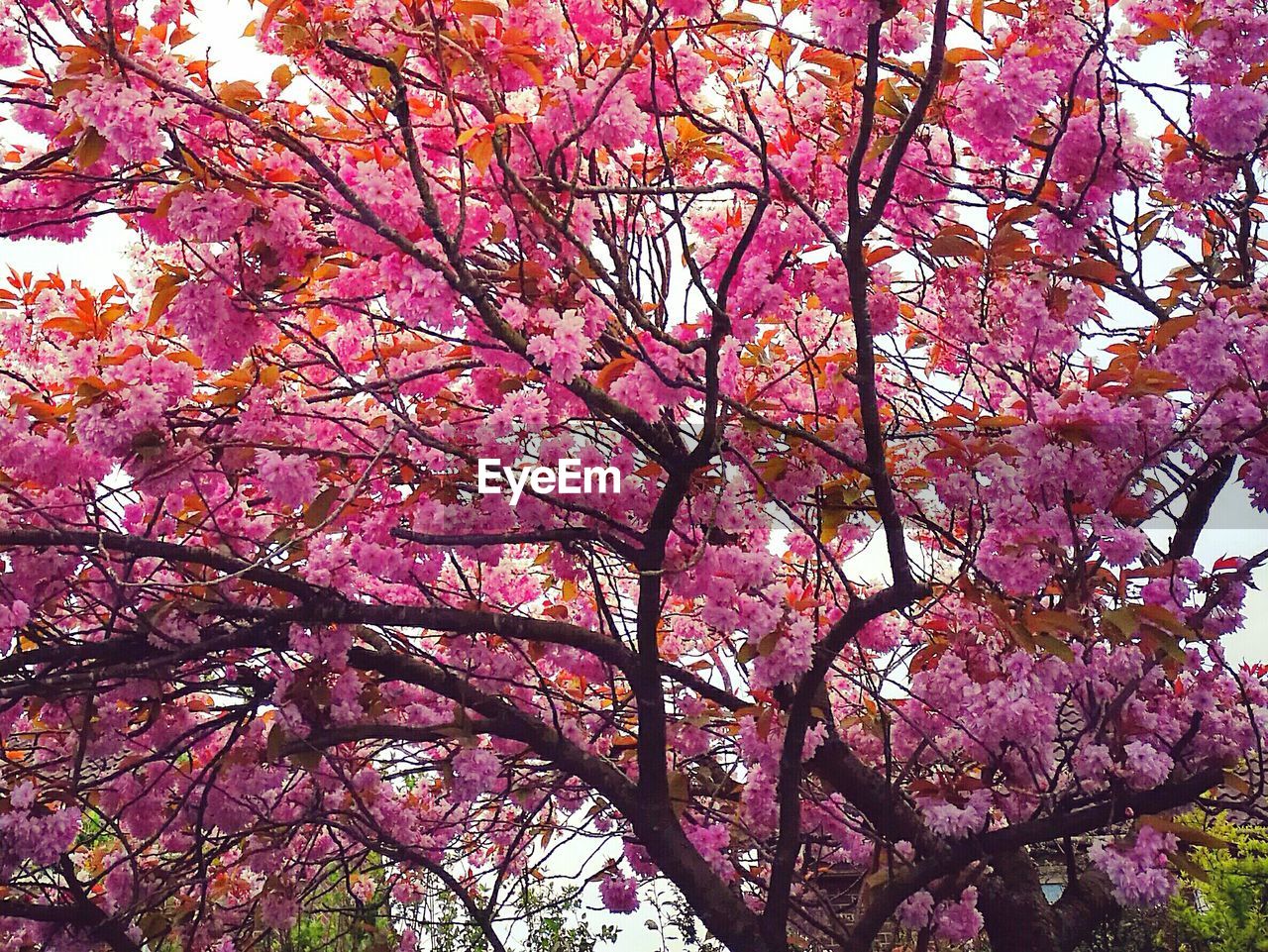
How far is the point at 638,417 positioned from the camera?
8.18 feet

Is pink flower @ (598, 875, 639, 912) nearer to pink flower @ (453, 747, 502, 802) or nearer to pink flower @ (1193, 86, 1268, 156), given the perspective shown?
pink flower @ (453, 747, 502, 802)

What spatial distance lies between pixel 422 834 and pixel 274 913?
0.50 meters

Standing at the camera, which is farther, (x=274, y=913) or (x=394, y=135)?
(x=274, y=913)

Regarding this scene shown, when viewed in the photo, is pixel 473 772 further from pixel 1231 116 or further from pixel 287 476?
pixel 1231 116

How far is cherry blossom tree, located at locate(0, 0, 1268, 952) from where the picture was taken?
2.27 m

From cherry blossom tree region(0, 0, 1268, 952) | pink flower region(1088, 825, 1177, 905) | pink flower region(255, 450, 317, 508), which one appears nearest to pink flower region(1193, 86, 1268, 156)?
cherry blossom tree region(0, 0, 1268, 952)

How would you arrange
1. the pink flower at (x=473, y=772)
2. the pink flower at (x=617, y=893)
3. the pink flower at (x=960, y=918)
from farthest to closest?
the pink flower at (x=617, y=893) < the pink flower at (x=960, y=918) < the pink flower at (x=473, y=772)

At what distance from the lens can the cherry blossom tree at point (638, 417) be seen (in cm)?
227

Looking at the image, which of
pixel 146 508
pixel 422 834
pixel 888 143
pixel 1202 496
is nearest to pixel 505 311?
pixel 888 143

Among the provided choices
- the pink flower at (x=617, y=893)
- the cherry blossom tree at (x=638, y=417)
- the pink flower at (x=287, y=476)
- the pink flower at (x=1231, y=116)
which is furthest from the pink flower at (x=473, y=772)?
the pink flower at (x=1231, y=116)

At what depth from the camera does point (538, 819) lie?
14.8 ft

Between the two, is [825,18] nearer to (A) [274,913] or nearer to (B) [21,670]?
(B) [21,670]

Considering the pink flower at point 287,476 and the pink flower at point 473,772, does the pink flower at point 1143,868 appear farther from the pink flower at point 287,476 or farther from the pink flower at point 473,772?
the pink flower at point 287,476

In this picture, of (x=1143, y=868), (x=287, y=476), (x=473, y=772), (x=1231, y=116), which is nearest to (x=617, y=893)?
(x=473, y=772)
